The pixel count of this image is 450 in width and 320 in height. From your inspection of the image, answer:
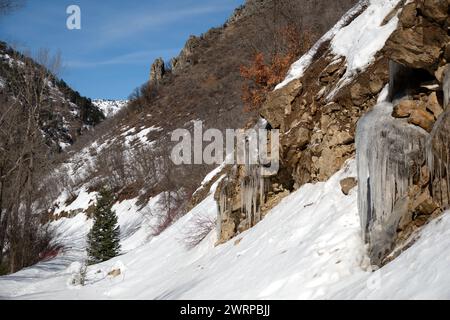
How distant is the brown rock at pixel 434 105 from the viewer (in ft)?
20.1

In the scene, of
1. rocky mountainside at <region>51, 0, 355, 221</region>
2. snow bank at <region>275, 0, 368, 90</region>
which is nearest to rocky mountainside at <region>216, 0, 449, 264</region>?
snow bank at <region>275, 0, 368, 90</region>

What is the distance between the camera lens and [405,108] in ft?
21.2

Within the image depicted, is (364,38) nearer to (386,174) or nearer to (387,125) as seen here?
(387,125)

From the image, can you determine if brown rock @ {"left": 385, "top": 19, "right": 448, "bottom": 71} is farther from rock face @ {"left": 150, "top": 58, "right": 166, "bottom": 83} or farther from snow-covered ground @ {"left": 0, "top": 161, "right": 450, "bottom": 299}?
rock face @ {"left": 150, "top": 58, "right": 166, "bottom": 83}

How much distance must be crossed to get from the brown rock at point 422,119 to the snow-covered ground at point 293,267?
1.39m

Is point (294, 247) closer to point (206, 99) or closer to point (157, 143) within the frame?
point (157, 143)

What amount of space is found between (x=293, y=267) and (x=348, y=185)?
1988mm

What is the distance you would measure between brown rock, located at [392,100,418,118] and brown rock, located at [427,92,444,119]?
6.9 inches

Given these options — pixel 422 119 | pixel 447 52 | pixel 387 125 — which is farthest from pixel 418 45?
pixel 387 125

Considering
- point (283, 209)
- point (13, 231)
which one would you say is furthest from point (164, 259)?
point (13, 231)

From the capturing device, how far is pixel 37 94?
23828 mm

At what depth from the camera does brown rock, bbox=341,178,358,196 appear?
831 cm

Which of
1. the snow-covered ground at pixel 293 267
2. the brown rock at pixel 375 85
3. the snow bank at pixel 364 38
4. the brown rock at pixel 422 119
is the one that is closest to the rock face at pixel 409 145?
the brown rock at pixel 422 119
